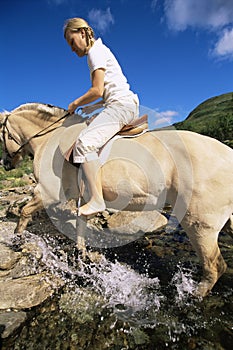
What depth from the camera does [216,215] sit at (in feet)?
12.9

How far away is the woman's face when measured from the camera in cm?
405

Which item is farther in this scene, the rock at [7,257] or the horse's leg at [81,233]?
the horse's leg at [81,233]

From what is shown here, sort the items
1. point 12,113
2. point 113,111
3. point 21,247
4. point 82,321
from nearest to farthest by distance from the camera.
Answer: point 82,321, point 113,111, point 21,247, point 12,113

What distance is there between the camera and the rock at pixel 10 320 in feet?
10.4

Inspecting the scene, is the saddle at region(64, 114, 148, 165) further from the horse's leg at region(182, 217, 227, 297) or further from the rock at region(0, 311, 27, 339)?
the rock at region(0, 311, 27, 339)

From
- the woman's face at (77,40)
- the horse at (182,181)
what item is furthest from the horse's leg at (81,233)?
the woman's face at (77,40)

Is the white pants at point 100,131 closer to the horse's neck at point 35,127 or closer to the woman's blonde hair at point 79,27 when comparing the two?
the woman's blonde hair at point 79,27

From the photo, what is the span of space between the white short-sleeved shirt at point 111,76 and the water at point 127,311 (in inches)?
133

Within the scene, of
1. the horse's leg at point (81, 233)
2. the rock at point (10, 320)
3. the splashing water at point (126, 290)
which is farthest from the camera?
the horse's leg at point (81, 233)

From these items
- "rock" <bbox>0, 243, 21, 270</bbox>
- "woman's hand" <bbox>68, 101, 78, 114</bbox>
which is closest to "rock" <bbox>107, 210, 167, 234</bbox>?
"rock" <bbox>0, 243, 21, 270</bbox>

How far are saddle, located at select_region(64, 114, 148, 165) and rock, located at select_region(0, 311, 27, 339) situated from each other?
2.49 metres

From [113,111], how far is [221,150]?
192 centimetres

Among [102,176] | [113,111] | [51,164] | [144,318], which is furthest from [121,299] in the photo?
[113,111]

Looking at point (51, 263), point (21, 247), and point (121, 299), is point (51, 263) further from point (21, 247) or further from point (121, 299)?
point (121, 299)
